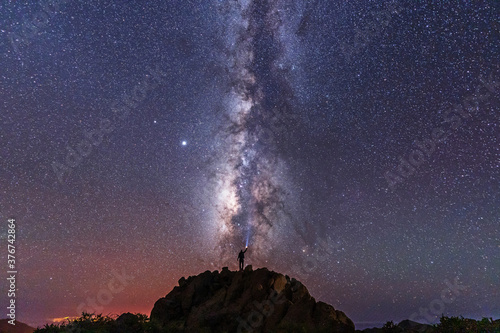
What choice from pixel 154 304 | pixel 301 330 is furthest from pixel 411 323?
pixel 154 304

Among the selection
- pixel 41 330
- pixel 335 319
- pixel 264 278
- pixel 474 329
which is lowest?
pixel 474 329

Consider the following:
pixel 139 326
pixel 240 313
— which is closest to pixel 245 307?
pixel 240 313

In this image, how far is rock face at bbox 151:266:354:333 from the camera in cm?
3359

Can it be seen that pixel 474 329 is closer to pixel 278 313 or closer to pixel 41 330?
pixel 278 313

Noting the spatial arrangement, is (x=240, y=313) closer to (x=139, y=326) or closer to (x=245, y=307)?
(x=245, y=307)

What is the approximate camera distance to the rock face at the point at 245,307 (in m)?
33.6

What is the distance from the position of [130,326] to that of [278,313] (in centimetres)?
1515

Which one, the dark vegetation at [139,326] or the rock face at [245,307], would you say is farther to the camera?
the rock face at [245,307]

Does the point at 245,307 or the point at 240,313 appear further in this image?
the point at 245,307

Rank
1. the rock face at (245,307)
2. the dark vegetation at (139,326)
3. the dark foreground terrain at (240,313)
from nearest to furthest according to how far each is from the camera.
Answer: the dark vegetation at (139,326)
the dark foreground terrain at (240,313)
the rock face at (245,307)

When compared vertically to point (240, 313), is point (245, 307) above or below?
above

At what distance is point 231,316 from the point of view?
3656 cm

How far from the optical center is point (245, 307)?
3706cm

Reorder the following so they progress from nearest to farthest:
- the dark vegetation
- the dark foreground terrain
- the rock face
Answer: the dark vegetation
the dark foreground terrain
the rock face
